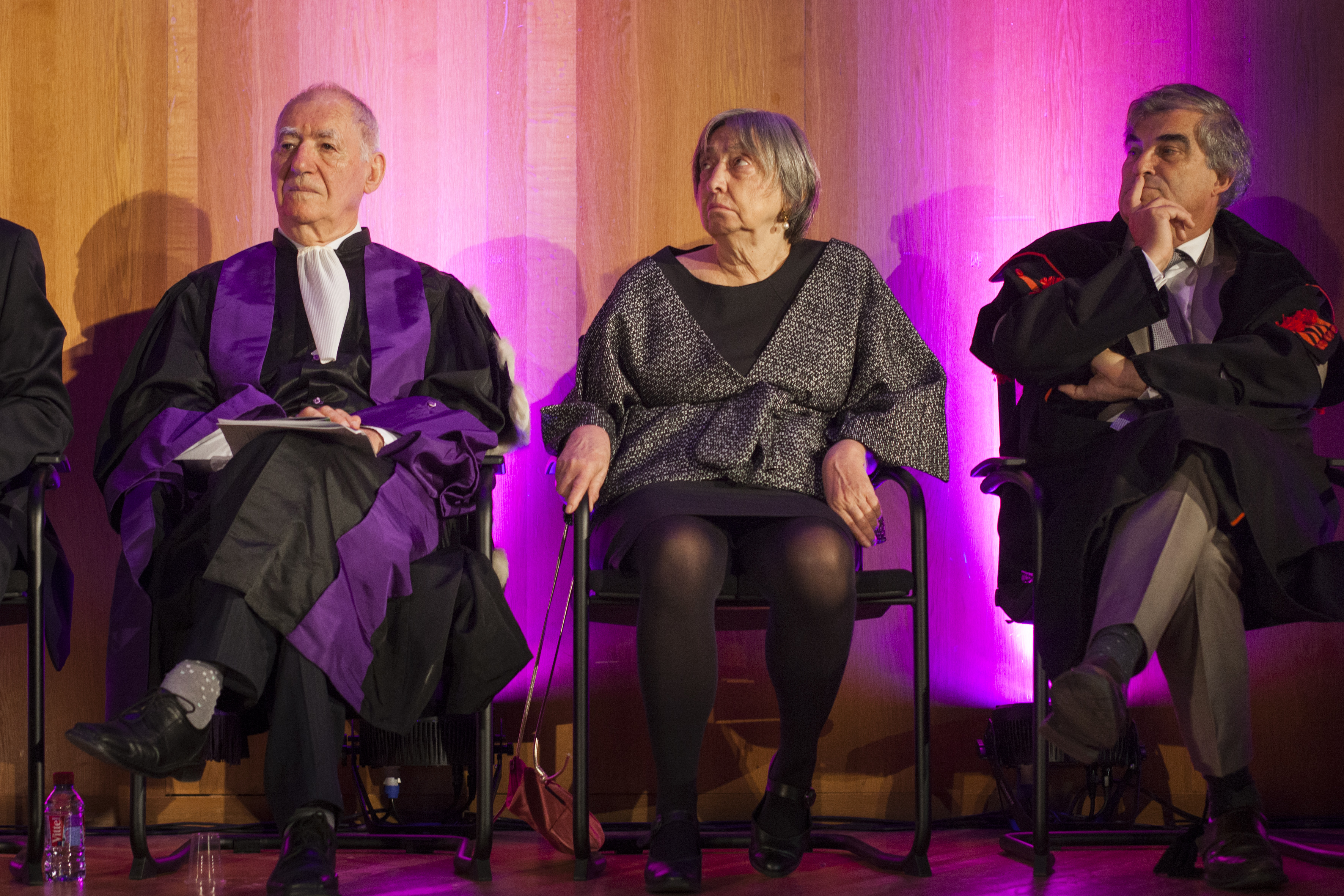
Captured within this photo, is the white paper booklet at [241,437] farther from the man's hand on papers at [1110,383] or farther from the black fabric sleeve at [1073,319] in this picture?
the man's hand on papers at [1110,383]

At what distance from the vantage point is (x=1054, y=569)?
8.46ft

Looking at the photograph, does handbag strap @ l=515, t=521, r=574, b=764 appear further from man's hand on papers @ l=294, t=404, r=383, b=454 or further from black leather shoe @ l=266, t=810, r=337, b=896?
black leather shoe @ l=266, t=810, r=337, b=896

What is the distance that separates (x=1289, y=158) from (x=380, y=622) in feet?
8.44

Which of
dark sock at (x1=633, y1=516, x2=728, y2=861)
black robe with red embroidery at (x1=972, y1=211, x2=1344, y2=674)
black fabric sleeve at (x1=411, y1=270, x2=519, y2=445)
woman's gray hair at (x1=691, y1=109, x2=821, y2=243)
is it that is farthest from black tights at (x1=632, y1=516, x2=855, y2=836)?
woman's gray hair at (x1=691, y1=109, x2=821, y2=243)

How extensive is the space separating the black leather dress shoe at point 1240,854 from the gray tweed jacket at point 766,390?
0.85m

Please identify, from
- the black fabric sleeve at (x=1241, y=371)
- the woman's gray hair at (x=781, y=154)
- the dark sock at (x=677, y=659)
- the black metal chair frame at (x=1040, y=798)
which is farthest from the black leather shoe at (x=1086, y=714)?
the woman's gray hair at (x=781, y=154)

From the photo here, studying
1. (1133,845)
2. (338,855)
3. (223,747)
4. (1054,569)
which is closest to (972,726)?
(1133,845)

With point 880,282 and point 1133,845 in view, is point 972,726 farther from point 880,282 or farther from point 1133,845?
point 880,282

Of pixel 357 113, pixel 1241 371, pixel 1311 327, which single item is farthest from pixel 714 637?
pixel 357 113

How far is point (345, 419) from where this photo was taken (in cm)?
260

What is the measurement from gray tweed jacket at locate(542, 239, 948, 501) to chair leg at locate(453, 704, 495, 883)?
539mm

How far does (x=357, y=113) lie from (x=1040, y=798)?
7.03 ft

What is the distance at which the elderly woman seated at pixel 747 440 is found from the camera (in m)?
2.42

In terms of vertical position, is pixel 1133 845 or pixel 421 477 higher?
pixel 421 477
